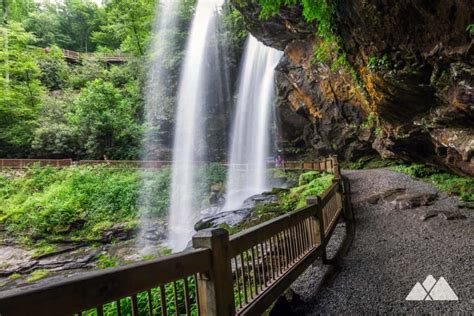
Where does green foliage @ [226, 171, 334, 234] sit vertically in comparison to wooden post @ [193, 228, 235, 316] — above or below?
below

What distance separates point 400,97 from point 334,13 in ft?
10.5

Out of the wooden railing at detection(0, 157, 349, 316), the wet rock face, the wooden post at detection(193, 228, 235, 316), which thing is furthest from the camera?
the wet rock face

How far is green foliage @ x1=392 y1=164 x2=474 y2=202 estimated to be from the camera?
869 cm

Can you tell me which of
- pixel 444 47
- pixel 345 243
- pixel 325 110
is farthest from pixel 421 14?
pixel 325 110

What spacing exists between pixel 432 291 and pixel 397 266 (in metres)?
0.87

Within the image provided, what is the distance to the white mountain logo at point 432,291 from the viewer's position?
3471mm

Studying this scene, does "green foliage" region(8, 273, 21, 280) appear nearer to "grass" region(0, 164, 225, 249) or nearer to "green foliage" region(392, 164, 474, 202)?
"grass" region(0, 164, 225, 249)

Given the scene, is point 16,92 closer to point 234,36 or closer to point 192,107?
point 192,107

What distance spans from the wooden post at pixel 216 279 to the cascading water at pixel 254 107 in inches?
790

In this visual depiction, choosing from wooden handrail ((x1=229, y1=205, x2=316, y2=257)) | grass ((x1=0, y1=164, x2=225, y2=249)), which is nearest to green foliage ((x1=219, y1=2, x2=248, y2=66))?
grass ((x1=0, y1=164, x2=225, y2=249))

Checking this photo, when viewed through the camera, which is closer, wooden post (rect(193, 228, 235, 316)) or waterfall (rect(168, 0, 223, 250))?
wooden post (rect(193, 228, 235, 316))

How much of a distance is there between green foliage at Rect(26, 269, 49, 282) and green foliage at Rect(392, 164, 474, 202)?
51.6ft

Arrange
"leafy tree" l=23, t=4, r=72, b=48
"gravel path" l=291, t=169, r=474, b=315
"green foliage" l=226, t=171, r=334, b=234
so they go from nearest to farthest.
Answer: "gravel path" l=291, t=169, r=474, b=315 → "green foliage" l=226, t=171, r=334, b=234 → "leafy tree" l=23, t=4, r=72, b=48

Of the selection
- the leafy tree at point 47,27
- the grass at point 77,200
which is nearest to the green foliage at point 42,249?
the grass at point 77,200
